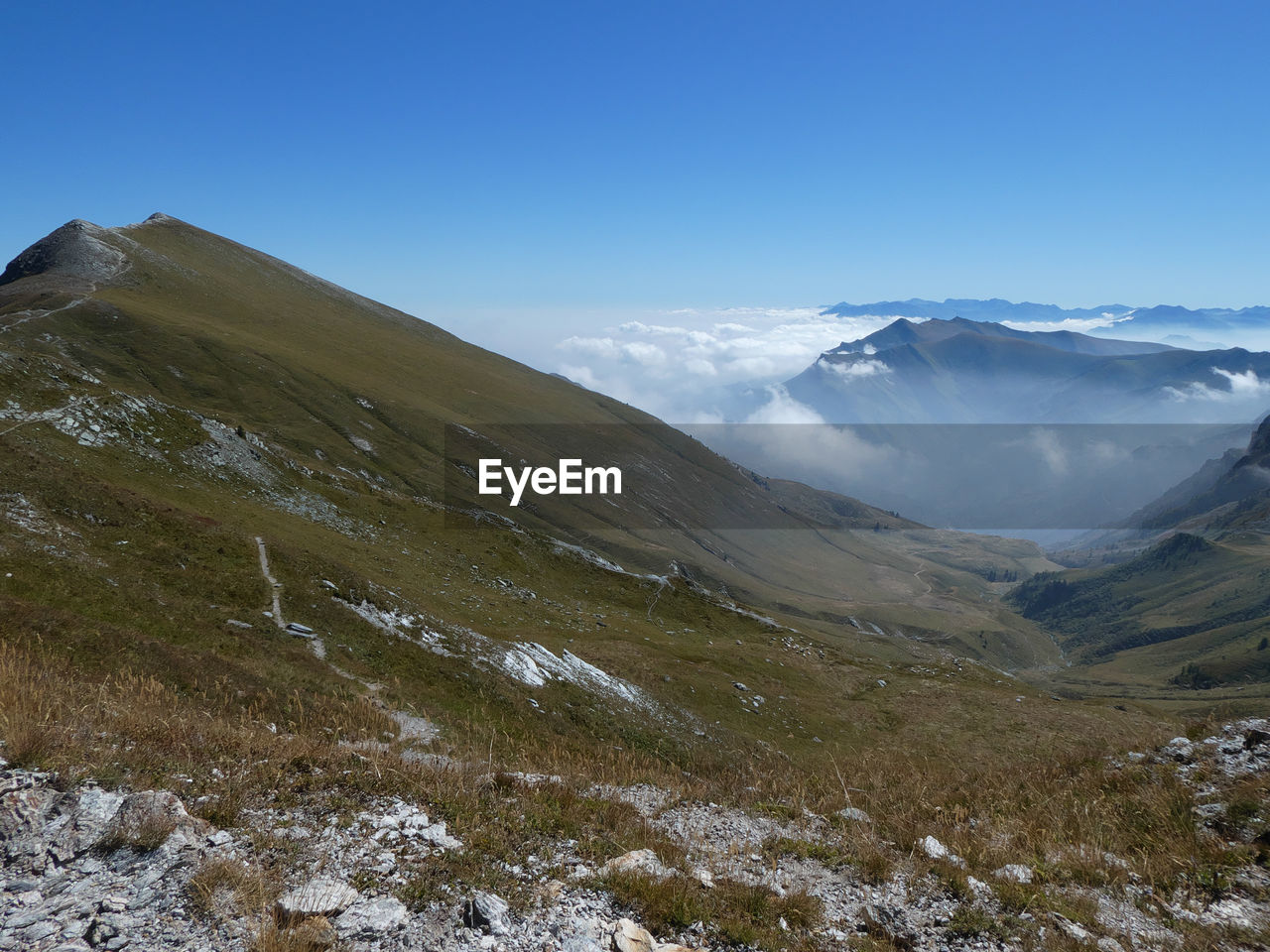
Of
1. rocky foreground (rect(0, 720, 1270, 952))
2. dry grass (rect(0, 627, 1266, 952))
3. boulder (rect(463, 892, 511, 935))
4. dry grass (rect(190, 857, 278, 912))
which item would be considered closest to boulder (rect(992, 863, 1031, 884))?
rocky foreground (rect(0, 720, 1270, 952))

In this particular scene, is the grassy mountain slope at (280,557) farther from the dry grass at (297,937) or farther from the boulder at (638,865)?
the dry grass at (297,937)

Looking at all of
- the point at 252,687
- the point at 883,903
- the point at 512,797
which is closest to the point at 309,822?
the point at 512,797

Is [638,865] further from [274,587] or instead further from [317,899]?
[274,587]

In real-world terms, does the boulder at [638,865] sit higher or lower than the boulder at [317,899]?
lower

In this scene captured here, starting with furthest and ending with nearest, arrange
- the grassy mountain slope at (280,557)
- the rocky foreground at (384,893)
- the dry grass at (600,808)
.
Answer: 1. the grassy mountain slope at (280,557)
2. the dry grass at (600,808)
3. the rocky foreground at (384,893)

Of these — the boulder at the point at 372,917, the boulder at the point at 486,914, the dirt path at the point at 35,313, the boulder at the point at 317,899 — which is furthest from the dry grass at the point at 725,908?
the dirt path at the point at 35,313

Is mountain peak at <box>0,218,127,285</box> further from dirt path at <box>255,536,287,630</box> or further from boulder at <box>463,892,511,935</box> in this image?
boulder at <box>463,892,511,935</box>

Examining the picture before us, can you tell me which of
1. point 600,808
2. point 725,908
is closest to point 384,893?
point 600,808
